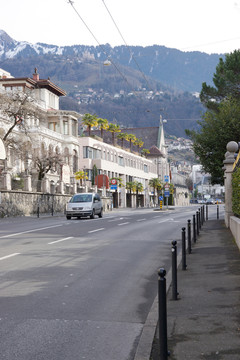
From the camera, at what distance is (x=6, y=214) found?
3819 centimetres

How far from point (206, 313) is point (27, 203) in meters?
37.1

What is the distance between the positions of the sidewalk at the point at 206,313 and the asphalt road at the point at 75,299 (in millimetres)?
481

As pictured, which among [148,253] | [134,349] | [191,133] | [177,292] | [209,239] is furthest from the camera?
[191,133]

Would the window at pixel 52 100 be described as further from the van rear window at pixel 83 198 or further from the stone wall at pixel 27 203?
the van rear window at pixel 83 198

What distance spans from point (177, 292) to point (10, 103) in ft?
119

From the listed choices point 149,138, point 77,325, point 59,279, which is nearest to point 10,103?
point 59,279

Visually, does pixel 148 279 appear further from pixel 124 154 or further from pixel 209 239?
pixel 124 154

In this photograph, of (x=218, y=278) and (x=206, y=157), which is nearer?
(x=218, y=278)

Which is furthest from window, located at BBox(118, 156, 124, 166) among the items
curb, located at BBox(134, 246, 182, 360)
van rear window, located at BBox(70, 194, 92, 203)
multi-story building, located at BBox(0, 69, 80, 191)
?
curb, located at BBox(134, 246, 182, 360)

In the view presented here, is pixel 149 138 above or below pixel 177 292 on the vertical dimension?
above

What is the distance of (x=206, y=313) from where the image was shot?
6688mm

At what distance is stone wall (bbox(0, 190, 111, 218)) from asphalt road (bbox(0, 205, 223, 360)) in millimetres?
23885

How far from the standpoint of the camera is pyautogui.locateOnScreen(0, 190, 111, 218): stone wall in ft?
125

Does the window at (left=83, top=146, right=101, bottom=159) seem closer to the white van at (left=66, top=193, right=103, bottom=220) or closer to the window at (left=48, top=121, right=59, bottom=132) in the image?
the window at (left=48, top=121, right=59, bottom=132)
